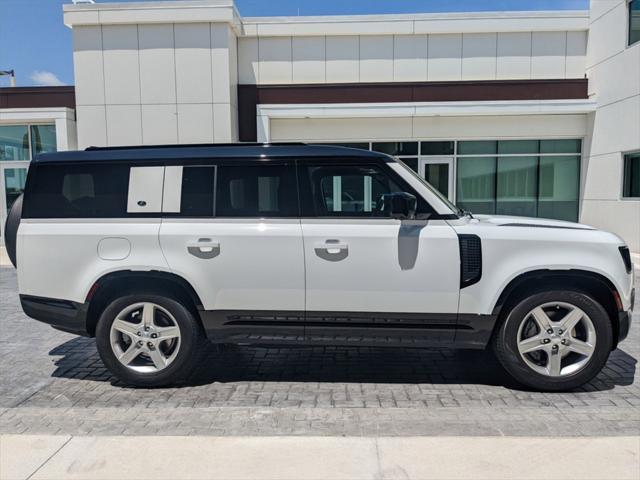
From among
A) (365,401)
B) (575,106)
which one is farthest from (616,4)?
(365,401)

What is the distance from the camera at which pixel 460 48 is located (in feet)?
48.0

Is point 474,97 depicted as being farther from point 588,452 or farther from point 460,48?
point 588,452

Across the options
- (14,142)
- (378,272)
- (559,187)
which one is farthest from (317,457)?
(14,142)

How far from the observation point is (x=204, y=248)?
428 cm

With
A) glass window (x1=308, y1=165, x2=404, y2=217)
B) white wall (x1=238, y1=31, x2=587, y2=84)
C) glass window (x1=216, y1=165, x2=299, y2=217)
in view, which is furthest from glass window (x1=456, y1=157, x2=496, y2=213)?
glass window (x1=216, y1=165, x2=299, y2=217)

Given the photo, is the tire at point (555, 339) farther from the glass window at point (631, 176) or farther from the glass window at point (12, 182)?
the glass window at point (12, 182)

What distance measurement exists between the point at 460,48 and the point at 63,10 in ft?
35.0

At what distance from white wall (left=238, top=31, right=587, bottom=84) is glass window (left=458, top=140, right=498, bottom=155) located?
6.00 feet

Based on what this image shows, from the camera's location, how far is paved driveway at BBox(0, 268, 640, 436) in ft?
12.2

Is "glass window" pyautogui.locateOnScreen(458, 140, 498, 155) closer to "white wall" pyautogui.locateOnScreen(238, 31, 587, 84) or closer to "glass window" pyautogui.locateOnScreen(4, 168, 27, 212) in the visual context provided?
"white wall" pyautogui.locateOnScreen(238, 31, 587, 84)

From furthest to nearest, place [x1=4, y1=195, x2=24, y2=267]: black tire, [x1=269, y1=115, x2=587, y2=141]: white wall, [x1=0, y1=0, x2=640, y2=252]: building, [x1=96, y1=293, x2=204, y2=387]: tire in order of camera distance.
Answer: [x1=269, y1=115, x2=587, y2=141]: white wall → [x1=0, y1=0, x2=640, y2=252]: building → [x1=4, y1=195, x2=24, y2=267]: black tire → [x1=96, y1=293, x2=204, y2=387]: tire

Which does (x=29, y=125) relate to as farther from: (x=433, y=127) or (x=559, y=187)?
(x=559, y=187)

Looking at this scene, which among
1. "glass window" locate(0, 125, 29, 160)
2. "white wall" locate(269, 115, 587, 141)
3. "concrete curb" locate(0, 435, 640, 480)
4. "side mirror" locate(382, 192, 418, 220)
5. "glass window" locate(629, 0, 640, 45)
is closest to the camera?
A: "concrete curb" locate(0, 435, 640, 480)

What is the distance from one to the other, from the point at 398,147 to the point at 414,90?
169cm
